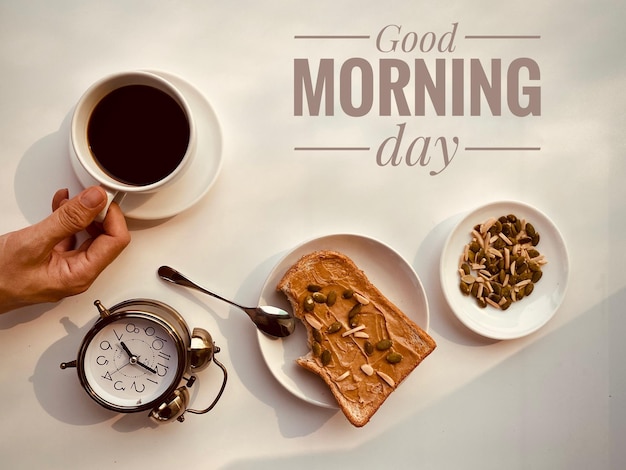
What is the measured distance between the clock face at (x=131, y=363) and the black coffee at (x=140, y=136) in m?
0.34

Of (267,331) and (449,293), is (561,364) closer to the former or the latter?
(449,293)

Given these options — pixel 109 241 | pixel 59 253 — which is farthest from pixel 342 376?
pixel 59 253

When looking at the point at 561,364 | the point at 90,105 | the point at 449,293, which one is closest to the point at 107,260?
the point at 90,105

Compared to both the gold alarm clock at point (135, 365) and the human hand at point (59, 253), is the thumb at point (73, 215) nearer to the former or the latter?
the human hand at point (59, 253)

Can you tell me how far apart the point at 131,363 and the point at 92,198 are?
1.26 feet

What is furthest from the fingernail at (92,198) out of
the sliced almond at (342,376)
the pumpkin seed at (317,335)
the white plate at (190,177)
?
the sliced almond at (342,376)

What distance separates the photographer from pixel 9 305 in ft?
4.19

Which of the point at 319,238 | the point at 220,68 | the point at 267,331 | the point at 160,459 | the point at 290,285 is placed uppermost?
→ the point at 220,68

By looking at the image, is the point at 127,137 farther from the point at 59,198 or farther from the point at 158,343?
the point at 158,343

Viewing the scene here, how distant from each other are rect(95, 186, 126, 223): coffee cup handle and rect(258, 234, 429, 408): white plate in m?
0.38

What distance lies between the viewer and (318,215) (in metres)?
1.40

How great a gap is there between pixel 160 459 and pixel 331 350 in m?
0.51

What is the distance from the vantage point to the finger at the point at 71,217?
115 centimetres

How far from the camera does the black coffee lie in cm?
120
